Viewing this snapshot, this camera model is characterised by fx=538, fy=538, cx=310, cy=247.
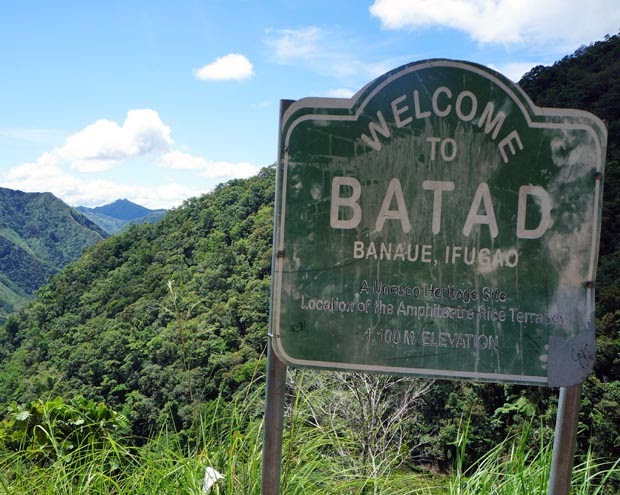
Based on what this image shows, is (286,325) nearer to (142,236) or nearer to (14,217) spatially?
(142,236)

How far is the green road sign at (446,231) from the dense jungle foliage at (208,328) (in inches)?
16.8

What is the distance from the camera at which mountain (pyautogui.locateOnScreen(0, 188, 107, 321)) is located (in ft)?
284

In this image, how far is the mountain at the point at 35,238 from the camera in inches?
3413

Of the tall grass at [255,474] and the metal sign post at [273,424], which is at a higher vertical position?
the metal sign post at [273,424]

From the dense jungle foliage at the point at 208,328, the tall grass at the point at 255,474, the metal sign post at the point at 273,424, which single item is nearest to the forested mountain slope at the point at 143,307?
the dense jungle foliage at the point at 208,328

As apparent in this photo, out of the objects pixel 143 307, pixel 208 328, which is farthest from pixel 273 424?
pixel 143 307

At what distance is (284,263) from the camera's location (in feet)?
4.04

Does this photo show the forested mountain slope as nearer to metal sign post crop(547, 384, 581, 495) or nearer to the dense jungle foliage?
the dense jungle foliage

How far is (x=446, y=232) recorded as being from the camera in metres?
1.22

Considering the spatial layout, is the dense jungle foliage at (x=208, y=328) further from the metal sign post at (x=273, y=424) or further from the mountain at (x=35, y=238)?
the mountain at (x=35, y=238)

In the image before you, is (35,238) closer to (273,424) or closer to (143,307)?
(143,307)

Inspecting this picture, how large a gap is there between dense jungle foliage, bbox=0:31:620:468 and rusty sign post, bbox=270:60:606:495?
435 millimetres

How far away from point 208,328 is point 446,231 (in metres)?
1.50

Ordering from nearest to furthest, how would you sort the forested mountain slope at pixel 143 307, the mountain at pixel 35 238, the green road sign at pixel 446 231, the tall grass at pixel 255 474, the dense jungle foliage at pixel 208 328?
the green road sign at pixel 446 231
the tall grass at pixel 255 474
the dense jungle foliage at pixel 208 328
the forested mountain slope at pixel 143 307
the mountain at pixel 35 238
